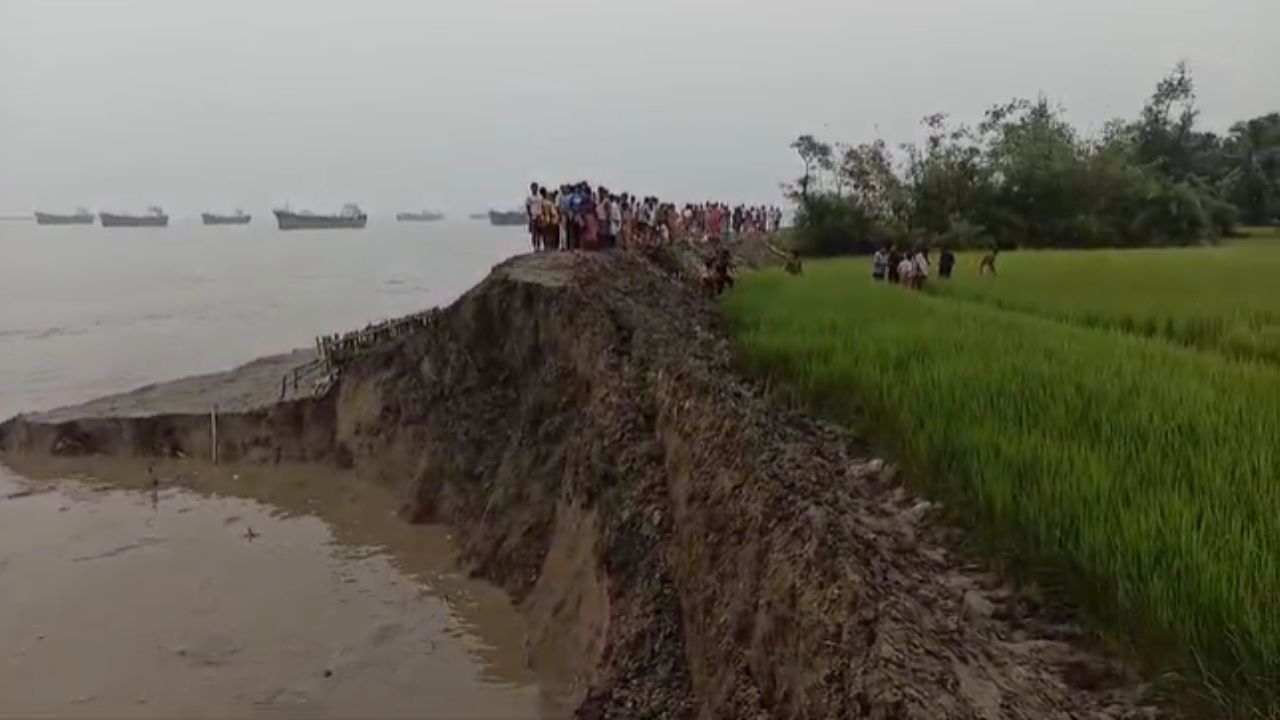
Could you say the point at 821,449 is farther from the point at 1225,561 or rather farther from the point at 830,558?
the point at 1225,561

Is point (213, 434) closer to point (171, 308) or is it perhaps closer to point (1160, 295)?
point (1160, 295)

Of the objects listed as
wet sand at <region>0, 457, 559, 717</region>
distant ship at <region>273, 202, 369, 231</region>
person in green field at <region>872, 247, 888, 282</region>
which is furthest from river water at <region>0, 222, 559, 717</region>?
distant ship at <region>273, 202, 369, 231</region>

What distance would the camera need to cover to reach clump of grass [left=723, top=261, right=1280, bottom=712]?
3598mm

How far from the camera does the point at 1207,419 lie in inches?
232

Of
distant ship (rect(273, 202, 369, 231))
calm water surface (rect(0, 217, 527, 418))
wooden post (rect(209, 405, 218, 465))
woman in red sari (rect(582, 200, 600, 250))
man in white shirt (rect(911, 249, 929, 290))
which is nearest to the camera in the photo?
wooden post (rect(209, 405, 218, 465))

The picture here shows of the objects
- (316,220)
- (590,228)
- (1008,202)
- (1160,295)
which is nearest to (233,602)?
(590,228)

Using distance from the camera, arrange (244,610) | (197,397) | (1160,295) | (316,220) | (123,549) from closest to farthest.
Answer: (244,610), (123,549), (1160,295), (197,397), (316,220)

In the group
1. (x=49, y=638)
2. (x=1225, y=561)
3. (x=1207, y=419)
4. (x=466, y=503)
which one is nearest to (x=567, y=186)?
(x=466, y=503)

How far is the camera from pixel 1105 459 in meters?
5.17

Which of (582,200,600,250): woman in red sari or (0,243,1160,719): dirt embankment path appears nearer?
(0,243,1160,719): dirt embankment path

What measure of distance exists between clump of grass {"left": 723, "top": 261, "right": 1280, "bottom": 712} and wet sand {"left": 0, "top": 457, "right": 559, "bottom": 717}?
12.4 feet

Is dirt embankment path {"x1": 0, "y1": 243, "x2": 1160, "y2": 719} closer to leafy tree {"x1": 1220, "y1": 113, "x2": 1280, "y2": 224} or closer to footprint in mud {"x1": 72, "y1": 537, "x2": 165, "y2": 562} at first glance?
footprint in mud {"x1": 72, "y1": 537, "x2": 165, "y2": 562}

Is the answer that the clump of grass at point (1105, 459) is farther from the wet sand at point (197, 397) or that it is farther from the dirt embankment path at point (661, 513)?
the wet sand at point (197, 397)

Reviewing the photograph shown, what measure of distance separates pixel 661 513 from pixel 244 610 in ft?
17.1
